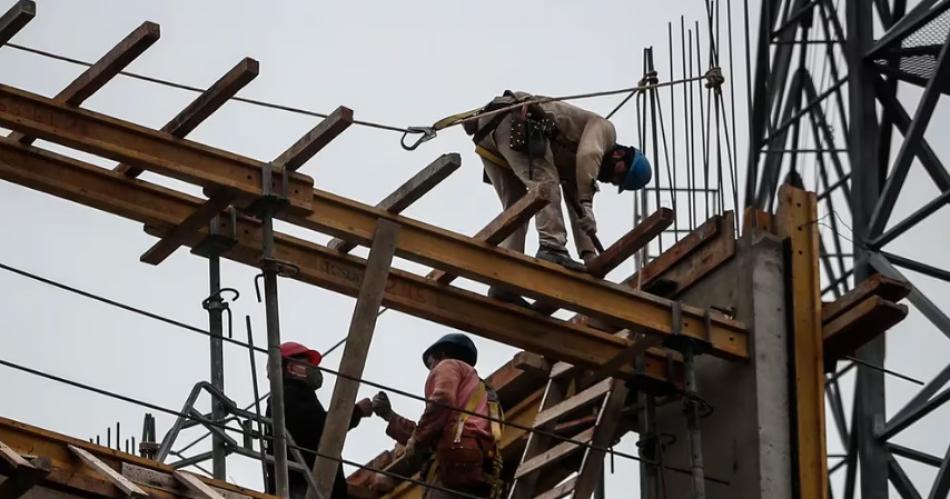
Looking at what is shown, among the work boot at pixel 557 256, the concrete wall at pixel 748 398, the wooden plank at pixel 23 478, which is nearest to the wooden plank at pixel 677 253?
the concrete wall at pixel 748 398

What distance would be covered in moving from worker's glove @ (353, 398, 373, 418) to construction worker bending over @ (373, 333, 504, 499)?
0.20 ft

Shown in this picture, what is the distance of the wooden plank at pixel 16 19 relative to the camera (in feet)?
51.0

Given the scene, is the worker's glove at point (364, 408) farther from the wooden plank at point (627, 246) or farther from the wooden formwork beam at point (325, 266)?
the wooden plank at point (627, 246)

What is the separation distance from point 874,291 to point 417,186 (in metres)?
3.77

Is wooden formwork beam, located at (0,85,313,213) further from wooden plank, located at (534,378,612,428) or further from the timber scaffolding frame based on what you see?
wooden plank, located at (534,378,612,428)

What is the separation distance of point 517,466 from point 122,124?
19.6 ft

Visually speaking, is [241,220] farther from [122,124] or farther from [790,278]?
[790,278]

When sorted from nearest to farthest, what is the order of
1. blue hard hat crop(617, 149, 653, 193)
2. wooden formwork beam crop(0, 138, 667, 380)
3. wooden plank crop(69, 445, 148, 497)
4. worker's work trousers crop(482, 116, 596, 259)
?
wooden plank crop(69, 445, 148, 497), wooden formwork beam crop(0, 138, 667, 380), worker's work trousers crop(482, 116, 596, 259), blue hard hat crop(617, 149, 653, 193)

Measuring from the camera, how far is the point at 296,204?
55.0ft

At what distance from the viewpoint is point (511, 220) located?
1755 cm

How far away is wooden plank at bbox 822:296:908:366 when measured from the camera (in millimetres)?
18469

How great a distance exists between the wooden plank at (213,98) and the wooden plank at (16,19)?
4.37ft

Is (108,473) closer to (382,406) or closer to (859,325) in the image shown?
(382,406)

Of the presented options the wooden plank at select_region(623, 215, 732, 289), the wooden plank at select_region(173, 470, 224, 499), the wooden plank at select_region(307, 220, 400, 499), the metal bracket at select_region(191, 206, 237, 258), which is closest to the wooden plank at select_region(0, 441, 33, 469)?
the wooden plank at select_region(173, 470, 224, 499)
